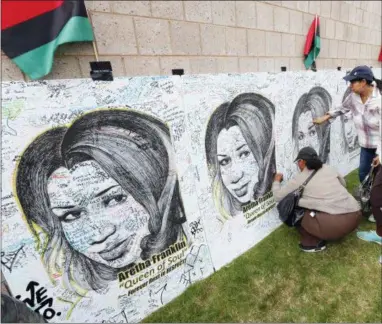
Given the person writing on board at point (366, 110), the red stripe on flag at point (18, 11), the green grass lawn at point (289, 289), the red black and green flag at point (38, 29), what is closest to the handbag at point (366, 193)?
the person writing on board at point (366, 110)

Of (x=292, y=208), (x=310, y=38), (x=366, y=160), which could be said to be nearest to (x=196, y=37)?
(x=292, y=208)

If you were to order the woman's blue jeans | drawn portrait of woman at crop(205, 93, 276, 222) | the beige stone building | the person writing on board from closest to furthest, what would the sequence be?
the beige stone building
drawn portrait of woman at crop(205, 93, 276, 222)
the person writing on board
the woman's blue jeans

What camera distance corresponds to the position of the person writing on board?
2.95 m

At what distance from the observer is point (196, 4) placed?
264 cm

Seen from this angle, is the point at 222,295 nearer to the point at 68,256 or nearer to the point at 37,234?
the point at 68,256

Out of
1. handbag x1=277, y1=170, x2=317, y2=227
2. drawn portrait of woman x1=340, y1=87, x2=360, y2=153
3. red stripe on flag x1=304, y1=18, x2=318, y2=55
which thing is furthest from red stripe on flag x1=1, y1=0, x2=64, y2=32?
drawn portrait of woman x1=340, y1=87, x2=360, y2=153

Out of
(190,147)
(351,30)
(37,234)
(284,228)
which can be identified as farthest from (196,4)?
(351,30)

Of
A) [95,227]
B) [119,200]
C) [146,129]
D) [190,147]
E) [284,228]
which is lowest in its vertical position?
[284,228]

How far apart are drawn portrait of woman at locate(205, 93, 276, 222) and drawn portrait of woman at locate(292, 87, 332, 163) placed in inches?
24.0

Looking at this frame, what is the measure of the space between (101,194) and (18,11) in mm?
1291

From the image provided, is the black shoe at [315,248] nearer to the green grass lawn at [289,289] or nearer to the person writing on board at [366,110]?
the green grass lawn at [289,289]

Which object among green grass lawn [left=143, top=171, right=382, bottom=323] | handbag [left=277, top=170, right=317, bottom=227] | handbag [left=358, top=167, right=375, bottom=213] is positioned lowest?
green grass lawn [left=143, top=171, right=382, bottom=323]

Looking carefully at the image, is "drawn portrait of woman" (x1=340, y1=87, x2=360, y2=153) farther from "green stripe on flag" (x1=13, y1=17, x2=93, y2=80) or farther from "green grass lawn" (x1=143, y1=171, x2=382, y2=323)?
"green stripe on flag" (x1=13, y1=17, x2=93, y2=80)

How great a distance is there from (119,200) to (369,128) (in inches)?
124
